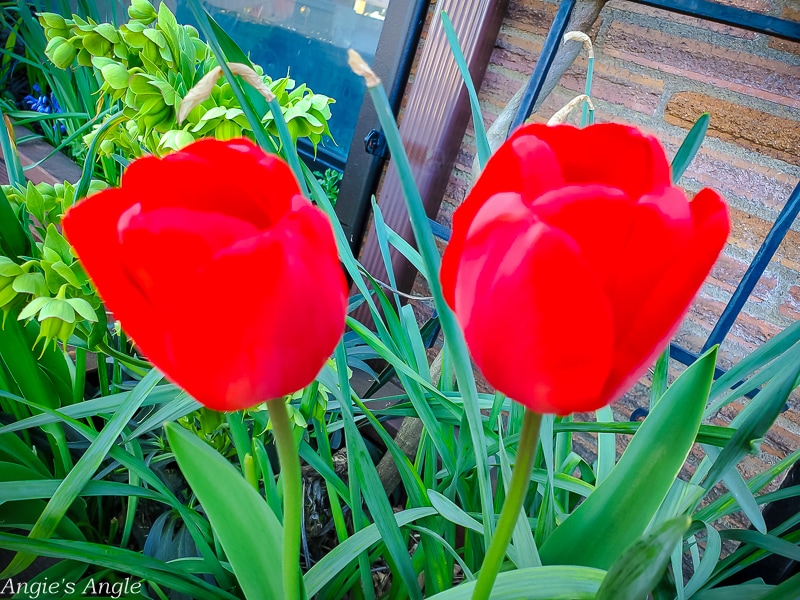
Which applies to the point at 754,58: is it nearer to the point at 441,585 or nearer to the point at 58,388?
the point at 441,585

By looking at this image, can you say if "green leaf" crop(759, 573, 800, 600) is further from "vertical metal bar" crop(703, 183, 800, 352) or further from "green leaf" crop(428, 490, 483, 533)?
"vertical metal bar" crop(703, 183, 800, 352)

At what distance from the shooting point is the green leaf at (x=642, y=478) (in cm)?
23

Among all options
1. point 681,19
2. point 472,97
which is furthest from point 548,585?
point 681,19

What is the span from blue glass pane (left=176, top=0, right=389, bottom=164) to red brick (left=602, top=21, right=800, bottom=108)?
0.60 meters

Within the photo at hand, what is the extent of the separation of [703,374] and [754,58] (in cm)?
73

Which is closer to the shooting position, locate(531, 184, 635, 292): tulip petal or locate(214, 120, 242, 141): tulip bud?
locate(531, 184, 635, 292): tulip petal

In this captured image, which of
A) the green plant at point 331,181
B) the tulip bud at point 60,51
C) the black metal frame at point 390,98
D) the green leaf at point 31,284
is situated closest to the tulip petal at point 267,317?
the green leaf at point 31,284

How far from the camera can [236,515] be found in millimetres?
223

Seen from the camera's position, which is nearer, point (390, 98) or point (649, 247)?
point (649, 247)

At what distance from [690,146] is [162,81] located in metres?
0.36

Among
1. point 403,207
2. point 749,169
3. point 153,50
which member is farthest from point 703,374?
point 403,207

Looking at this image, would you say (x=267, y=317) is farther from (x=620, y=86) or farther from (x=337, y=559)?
(x=620, y=86)

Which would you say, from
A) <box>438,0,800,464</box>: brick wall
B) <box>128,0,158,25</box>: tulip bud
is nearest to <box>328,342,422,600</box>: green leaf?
<box>128,0,158,25</box>: tulip bud

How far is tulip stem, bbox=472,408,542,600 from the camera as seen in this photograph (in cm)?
16
